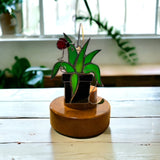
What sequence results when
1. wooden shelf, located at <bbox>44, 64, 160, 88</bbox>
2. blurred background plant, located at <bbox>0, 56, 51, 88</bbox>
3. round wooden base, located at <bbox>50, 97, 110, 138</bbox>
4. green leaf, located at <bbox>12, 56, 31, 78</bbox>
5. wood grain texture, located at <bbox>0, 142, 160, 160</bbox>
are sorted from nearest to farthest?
wood grain texture, located at <bbox>0, 142, 160, 160</bbox>, round wooden base, located at <bbox>50, 97, 110, 138</bbox>, wooden shelf, located at <bbox>44, 64, 160, 88</bbox>, blurred background plant, located at <bbox>0, 56, 51, 88</bbox>, green leaf, located at <bbox>12, 56, 31, 78</bbox>

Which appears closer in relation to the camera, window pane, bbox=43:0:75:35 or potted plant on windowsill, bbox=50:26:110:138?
potted plant on windowsill, bbox=50:26:110:138

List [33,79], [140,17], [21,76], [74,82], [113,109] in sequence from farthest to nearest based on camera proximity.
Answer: [140,17] < [21,76] < [33,79] < [113,109] < [74,82]

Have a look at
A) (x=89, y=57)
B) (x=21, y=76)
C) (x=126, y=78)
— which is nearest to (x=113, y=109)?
(x=89, y=57)

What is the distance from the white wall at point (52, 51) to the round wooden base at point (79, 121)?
195cm

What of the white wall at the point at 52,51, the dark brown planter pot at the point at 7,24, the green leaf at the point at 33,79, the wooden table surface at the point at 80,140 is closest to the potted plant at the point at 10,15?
the dark brown planter pot at the point at 7,24

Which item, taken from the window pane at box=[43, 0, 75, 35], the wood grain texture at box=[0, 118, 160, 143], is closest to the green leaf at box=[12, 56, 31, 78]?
the window pane at box=[43, 0, 75, 35]

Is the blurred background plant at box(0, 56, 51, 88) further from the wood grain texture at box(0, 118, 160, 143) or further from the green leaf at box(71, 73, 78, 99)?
the green leaf at box(71, 73, 78, 99)

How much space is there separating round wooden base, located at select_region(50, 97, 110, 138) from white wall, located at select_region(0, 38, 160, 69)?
6.41ft

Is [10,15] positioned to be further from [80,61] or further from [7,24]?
[80,61]

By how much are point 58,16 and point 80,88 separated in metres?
2.26

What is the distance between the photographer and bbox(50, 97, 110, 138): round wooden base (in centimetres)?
85

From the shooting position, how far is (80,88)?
928 millimetres

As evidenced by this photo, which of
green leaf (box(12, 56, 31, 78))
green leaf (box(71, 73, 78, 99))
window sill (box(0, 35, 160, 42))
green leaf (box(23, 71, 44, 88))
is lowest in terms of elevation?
green leaf (box(23, 71, 44, 88))

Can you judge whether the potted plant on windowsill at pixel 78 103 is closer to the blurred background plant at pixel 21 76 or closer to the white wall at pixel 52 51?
the blurred background plant at pixel 21 76
